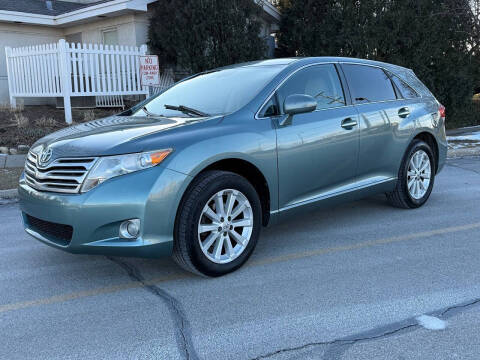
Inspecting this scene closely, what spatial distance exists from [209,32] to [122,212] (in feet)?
34.0

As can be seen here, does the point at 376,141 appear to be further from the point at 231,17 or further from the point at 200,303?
→ the point at 231,17

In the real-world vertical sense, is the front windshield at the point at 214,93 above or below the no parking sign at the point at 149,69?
below

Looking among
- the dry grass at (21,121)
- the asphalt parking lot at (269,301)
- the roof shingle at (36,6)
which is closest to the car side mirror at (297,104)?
the asphalt parking lot at (269,301)

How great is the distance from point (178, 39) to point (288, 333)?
11.1m

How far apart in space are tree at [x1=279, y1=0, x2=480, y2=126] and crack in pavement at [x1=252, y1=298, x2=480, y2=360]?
11.4m

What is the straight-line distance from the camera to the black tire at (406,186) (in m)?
5.54

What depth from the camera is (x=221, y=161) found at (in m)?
3.86

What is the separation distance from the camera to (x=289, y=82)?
14.6 ft

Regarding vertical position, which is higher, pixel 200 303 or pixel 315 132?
pixel 315 132

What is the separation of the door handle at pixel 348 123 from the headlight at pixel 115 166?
210 centimetres

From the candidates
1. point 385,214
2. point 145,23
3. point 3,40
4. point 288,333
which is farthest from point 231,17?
point 288,333

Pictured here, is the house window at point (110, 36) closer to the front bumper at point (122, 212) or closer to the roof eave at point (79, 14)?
the roof eave at point (79, 14)

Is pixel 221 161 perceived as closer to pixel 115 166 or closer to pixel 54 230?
pixel 115 166

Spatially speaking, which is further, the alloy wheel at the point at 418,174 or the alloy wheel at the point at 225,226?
the alloy wheel at the point at 418,174
